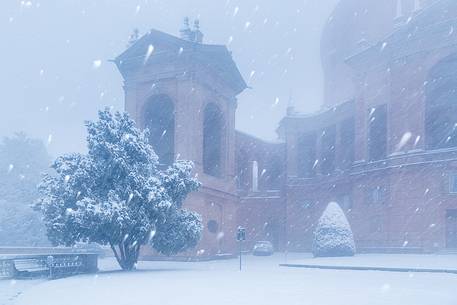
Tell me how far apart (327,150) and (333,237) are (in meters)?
17.7

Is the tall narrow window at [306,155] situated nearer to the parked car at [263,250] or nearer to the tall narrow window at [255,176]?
the tall narrow window at [255,176]

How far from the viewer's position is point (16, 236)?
48.4 metres

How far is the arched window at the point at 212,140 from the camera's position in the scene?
119 feet

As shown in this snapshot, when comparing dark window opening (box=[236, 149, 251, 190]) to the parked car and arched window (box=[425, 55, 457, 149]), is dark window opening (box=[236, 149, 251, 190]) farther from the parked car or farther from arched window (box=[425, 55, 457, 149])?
arched window (box=[425, 55, 457, 149])

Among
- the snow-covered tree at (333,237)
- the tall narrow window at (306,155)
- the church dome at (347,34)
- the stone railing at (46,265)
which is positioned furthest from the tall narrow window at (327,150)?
the stone railing at (46,265)

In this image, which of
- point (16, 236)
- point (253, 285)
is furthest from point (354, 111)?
point (16, 236)

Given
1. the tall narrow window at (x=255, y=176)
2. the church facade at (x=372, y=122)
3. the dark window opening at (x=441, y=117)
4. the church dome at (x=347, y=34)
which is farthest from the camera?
the tall narrow window at (x=255, y=176)

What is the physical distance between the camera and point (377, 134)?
121ft

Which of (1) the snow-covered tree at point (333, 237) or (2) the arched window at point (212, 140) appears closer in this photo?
(1) the snow-covered tree at point (333, 237)

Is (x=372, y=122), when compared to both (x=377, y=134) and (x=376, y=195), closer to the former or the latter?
(x=377, y=134)

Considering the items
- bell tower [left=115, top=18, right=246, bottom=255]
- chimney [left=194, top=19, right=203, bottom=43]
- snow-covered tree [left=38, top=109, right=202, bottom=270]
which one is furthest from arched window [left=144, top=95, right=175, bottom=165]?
snow-covered tree [left=38, top=109, right=202, bottom=270]

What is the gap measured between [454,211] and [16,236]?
3843 centimetres

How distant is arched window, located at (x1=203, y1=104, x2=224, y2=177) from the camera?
119 feet

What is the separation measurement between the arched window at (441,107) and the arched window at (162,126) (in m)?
17.1
